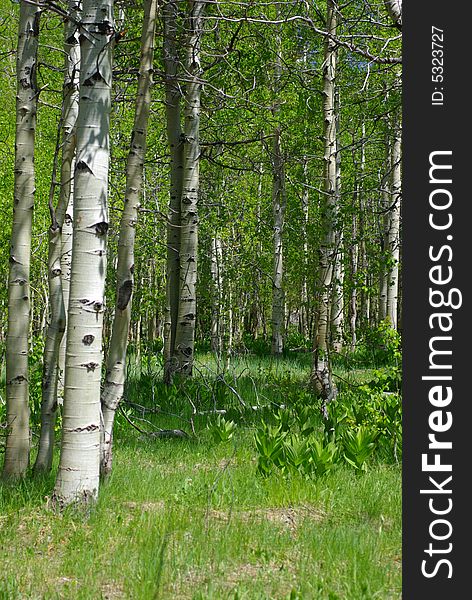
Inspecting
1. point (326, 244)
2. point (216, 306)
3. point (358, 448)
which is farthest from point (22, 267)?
point (216, 306)

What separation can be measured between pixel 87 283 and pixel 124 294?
663mm

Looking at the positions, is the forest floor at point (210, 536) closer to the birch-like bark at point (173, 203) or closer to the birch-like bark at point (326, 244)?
the birch-like bark at point (326, 244)

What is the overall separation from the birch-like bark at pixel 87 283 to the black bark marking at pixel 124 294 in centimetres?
54

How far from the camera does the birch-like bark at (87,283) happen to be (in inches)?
165

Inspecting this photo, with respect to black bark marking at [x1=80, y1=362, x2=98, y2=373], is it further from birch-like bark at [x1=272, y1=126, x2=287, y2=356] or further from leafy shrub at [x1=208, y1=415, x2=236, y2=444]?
birch-like bark at [x1=272, y1=126, x2=287, y2=356]

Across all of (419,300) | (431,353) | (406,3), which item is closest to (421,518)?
(431,353)

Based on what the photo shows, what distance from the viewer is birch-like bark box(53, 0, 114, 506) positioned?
4199 millimetres

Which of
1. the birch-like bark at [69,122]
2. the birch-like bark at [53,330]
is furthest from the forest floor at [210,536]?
the birch-like bark at [69,122]

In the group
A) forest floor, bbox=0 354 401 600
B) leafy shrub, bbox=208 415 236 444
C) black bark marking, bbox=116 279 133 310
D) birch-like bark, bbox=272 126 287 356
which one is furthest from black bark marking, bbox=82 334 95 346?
birch-like bark, bbox=272 126 287 356

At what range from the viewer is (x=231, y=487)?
4742 millimetres

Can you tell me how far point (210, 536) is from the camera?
386cm

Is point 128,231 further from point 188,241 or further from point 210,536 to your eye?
point 188,241

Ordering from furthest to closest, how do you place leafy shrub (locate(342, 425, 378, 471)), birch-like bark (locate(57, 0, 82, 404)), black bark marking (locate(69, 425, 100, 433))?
leafy shrub (locate(342, 425, 378, 471)) < birch-like bark (locate(57, 0, 82, 404)) < black bark marking (locate(69, 425, 100, 433))

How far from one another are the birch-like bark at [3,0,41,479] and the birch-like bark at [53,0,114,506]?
2.61 ft
